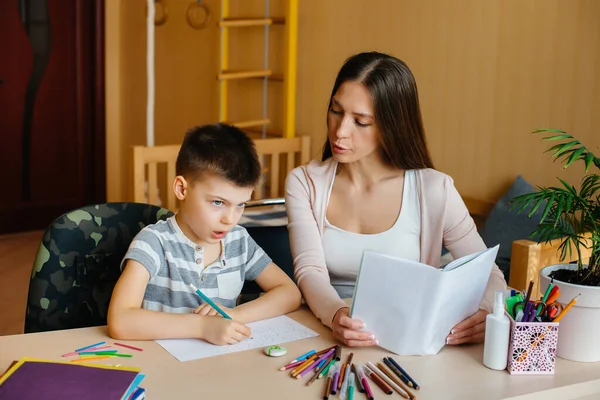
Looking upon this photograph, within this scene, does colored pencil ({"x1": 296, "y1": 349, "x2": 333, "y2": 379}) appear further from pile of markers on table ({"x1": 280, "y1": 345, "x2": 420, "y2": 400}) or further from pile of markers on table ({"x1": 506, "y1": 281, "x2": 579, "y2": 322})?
pile of markers on table ({"x1": 506, "y1": 281, "x2": 579, "y2": 322})

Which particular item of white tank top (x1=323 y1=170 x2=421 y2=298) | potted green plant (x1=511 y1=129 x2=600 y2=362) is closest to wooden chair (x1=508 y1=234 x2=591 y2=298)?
white tank top (x1=323 y1=170 x2=421 y2=298)

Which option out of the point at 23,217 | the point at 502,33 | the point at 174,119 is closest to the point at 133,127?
the point at 174,119

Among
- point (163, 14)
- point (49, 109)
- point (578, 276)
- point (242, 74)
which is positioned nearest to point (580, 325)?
point (578, 276)

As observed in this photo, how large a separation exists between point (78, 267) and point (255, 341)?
540mm

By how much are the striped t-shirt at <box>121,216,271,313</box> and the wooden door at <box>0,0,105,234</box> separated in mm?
3588

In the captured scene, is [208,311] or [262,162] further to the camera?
[262,162]

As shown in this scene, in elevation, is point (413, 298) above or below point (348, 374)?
above

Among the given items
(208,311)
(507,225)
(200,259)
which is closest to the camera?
(208,311)

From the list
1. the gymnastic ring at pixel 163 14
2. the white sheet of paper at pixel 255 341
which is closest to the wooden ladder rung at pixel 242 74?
the gymnastic ring at pixel 163 14

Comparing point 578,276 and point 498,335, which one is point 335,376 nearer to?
point 498,335

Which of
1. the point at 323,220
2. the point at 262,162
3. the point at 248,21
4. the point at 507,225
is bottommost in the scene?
the point at 507,225

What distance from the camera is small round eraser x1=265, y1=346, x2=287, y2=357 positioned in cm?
140

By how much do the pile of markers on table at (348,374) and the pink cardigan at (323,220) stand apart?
35cm

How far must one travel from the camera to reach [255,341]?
1468 mm
